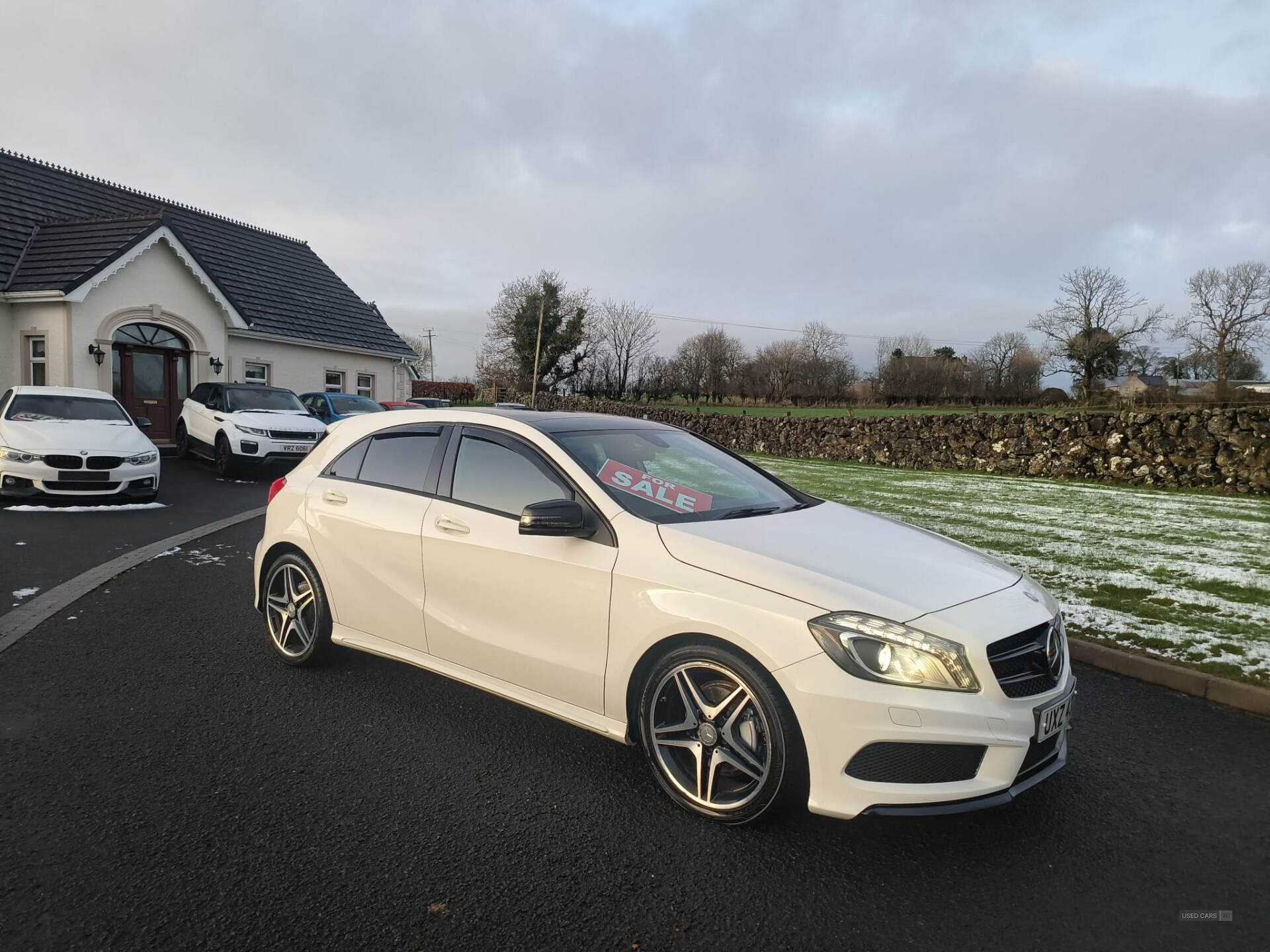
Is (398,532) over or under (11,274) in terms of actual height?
under

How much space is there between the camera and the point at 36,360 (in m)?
18.9

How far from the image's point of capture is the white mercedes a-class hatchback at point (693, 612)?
9.04 ft

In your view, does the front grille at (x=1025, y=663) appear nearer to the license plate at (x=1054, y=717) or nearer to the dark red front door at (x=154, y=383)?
the license plate at (x=1054, y=717)

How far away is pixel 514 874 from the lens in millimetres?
2734

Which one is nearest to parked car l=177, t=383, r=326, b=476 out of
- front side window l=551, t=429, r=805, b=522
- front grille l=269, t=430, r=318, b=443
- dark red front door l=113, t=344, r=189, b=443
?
front grille l=269, t=430, r=318, b=443

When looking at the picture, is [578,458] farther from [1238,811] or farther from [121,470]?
[121,470]

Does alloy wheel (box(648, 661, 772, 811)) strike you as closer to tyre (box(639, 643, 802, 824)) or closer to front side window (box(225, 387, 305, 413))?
tyre (box(639, 643, 802, 824))

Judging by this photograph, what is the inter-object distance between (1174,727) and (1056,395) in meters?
45.9

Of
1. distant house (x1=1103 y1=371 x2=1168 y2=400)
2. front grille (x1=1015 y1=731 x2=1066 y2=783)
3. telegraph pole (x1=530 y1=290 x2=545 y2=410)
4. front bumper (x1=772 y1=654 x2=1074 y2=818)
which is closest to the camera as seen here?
front bumper (x1=772 y1=654 x2=1074 y2=818)

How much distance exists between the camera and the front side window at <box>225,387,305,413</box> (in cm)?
1572

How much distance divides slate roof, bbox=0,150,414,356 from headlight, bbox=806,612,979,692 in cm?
2071

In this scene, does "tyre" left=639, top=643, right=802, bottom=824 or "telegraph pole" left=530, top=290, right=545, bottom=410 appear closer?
"tyre" left=639, top=643, right=802, bottom=824

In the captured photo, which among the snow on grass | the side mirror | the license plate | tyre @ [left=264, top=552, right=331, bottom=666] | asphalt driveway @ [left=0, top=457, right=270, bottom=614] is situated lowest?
the snow on grass

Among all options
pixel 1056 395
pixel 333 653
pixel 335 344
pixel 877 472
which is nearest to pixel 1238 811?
pixel 333 653
